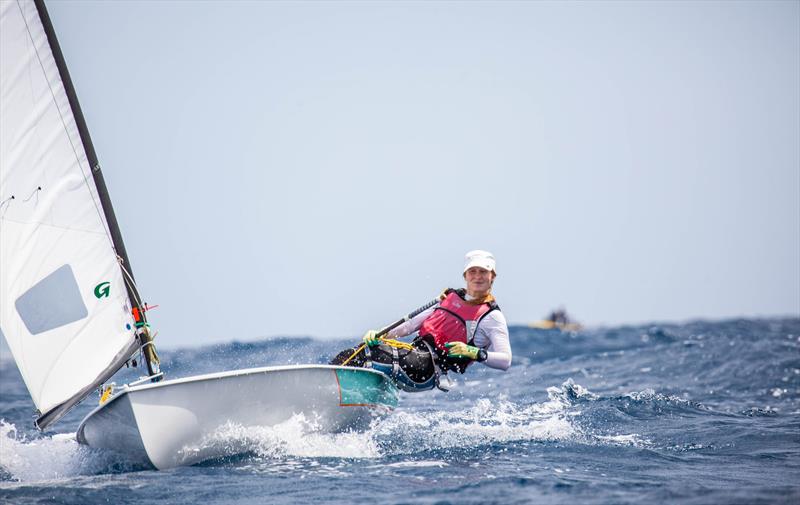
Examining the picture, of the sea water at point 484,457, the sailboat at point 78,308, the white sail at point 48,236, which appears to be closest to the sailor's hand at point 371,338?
the sailboat at point 78,308

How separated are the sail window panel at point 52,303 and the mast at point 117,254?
0.47 metres

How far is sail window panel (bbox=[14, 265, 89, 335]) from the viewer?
21.2 feet

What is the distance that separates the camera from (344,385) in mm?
6867

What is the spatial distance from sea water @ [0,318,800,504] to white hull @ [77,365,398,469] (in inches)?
4.5

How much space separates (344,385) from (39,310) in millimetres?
2693

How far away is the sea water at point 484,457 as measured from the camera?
5512 mm

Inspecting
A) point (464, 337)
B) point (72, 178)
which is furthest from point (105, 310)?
point (464, 337)

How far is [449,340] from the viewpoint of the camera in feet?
25.3

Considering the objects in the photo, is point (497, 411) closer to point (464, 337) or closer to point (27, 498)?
point (464, 337)

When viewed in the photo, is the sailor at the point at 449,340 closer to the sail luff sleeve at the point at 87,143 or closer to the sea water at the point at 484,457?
the sea water at the point at 484,457

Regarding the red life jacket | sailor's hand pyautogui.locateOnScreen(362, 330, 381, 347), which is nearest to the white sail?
sailor's hand pyautogui.locateOnScreen(362, 330, 381, 347)

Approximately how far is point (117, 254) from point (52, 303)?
0.70 metres

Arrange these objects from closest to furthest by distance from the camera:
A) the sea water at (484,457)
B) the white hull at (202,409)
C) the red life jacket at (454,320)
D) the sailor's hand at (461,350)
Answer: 1. the sea water at (484,457)
2. the white hull at (202,409)
3. the sailor's hand at (461,350)
4. the red life jacket at (454,320)

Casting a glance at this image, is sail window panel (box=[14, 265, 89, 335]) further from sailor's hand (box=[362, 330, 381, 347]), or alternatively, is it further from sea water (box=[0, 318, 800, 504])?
sailor's hand (box=[362, 330, 381, 347])
